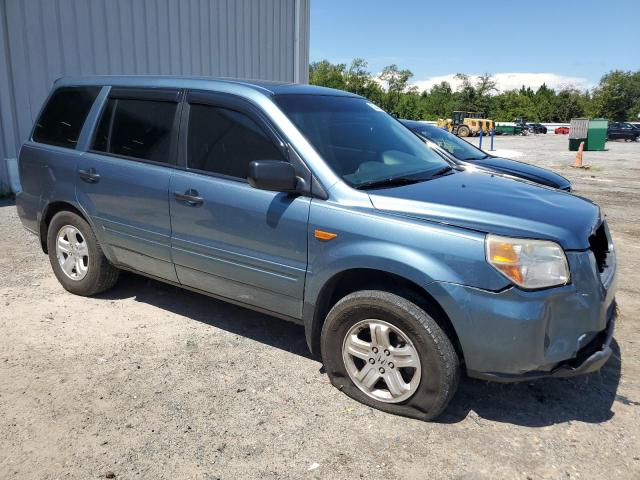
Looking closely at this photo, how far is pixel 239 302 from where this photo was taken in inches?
149

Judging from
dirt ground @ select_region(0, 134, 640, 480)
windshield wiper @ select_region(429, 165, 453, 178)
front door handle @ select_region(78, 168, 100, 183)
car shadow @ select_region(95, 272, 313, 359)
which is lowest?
dirt ground @ select_region(0, 134, 640, 480)

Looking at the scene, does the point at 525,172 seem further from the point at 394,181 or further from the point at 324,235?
the point at 324,235

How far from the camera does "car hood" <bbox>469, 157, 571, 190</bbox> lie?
24.0 feet

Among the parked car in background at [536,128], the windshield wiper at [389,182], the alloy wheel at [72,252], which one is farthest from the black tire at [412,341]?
the parked car in background at [536,128]

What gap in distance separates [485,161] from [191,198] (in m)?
5.45

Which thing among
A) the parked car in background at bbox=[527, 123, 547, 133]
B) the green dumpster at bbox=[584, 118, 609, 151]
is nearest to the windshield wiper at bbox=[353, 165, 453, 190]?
the green dumpster at bbox=[584, 118, 609, 151]

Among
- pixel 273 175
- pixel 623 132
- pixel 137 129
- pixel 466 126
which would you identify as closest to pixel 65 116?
pixel 137 129

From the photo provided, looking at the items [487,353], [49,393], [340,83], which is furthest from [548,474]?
[340,83]

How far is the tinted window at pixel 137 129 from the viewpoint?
13.3 ft

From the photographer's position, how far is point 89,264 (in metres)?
4.73

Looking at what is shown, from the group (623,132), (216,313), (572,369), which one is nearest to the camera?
(572,369)

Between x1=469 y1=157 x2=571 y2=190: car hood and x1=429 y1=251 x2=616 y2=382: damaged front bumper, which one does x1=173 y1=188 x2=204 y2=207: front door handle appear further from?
x1=469 y1=157 x2=571 y2=190: car hood

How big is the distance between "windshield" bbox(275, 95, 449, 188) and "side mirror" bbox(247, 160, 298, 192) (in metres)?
0.28

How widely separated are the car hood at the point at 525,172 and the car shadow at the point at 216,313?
4296 mm
